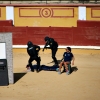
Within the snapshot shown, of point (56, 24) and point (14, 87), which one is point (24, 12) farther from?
point (14, 87)

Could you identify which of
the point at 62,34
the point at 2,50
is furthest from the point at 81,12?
the point at 2,50

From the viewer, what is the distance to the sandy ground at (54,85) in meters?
8.06

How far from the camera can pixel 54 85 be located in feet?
30.3

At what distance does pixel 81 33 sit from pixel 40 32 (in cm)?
203

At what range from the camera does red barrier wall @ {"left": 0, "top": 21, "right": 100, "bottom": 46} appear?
17469 mm

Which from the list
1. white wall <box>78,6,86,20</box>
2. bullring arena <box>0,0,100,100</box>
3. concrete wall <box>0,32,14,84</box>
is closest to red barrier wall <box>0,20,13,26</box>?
bullring arena <box>0,0,100,100</box>

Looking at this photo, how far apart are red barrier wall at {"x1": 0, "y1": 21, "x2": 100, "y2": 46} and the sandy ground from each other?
4722 millimetres

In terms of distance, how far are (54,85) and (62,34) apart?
8.57 meters

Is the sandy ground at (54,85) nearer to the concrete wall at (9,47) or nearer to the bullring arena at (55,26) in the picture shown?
the concrete wall at (9,47)

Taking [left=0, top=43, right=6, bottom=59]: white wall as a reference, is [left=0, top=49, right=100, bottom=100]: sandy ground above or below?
below

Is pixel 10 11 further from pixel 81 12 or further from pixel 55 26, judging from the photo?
pixel 81 12

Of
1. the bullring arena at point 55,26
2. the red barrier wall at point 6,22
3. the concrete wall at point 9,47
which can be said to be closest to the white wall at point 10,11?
the bullring arena at point 55,26

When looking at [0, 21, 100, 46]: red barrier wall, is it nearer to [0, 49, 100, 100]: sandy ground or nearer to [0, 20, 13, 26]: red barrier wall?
[0, 20, 13, 26]: red barrier wall

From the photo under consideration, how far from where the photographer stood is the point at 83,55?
16656mm
